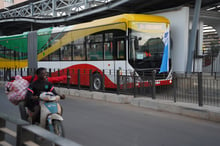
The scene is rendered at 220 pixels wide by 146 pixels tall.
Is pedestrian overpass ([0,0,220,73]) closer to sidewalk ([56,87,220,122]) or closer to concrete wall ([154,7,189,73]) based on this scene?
concrete wall ([154,7,189,73])

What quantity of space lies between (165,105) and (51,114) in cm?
482

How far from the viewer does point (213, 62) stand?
1661 centimetres

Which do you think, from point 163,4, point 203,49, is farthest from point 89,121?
point 203,49

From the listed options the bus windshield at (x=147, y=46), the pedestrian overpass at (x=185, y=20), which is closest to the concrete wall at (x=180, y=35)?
the pedestrian overpass at (x=185, y=20)

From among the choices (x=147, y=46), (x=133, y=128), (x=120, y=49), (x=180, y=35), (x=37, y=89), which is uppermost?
(x=180, y=35)

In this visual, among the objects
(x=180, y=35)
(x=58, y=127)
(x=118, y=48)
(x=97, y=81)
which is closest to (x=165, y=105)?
(x=118, y=48)

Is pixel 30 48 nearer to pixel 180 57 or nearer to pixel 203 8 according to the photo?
pixel 180 57

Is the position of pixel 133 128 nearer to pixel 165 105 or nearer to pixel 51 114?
pixel 165 105

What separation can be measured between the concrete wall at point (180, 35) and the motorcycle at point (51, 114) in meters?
13.0

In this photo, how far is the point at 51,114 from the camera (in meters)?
4.71

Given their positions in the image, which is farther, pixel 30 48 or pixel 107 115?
pixel 30 48

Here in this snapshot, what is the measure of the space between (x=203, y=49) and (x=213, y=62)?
2.82 meters

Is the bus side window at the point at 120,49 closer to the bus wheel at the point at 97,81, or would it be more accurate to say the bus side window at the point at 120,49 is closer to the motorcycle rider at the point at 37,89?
the bus wheel at the point at 97,81

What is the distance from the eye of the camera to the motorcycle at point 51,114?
15.3 ft
